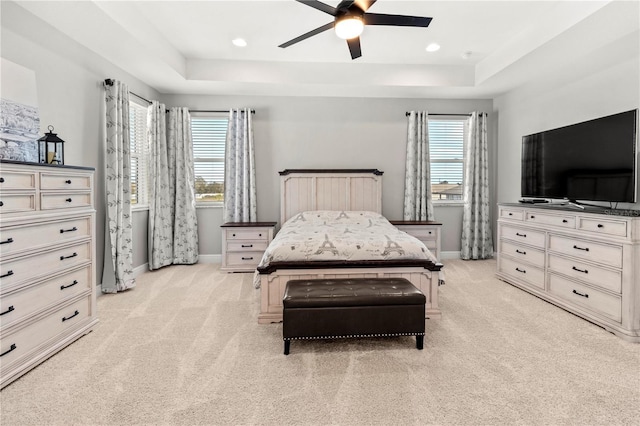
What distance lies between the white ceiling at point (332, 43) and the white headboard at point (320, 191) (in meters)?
1.26

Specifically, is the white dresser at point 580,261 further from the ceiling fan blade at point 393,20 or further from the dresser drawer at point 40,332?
the dresser drawer at point 40,332

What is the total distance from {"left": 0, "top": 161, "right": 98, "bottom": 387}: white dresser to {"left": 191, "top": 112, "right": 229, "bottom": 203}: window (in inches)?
103

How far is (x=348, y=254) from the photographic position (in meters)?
2.90

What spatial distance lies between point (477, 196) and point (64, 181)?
5357 mm

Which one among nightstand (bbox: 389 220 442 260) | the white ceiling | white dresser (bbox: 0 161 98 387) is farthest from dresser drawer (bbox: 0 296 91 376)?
nightstand (bbox: 389 220 442 260)

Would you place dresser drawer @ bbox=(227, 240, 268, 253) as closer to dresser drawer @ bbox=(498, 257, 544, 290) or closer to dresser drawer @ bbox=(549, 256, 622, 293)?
dresser drawer @ bbox=(498, 257, 544, 290)

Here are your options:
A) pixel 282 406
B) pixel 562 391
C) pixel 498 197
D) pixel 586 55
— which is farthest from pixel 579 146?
pixel 282 406

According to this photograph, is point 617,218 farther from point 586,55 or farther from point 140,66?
point 140,66

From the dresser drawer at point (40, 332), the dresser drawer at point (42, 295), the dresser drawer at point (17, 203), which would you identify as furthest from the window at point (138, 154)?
the dresser drawer at point (17, 203)

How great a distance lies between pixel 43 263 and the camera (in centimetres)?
222

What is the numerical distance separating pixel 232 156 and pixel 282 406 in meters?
4.02

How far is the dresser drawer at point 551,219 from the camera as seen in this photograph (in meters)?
3.12

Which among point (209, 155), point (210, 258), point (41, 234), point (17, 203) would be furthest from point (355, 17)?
point (210, 258)

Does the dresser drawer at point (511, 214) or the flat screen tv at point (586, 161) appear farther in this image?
the dresser drawer at point (511, 214)
